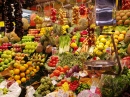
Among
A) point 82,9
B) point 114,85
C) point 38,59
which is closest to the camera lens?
point 114,85

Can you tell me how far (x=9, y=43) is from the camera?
6.14 meters

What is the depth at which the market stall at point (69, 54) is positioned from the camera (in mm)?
2883

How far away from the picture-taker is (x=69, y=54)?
489 cm

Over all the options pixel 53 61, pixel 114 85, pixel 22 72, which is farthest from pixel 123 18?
pixel 114 85

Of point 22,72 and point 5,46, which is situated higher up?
point 5,46

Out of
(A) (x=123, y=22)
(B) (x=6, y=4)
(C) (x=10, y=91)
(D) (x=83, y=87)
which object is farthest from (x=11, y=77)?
(A) (x=123, y=22)

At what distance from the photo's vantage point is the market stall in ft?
9.46

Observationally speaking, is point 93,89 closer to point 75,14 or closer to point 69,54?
point 69,54

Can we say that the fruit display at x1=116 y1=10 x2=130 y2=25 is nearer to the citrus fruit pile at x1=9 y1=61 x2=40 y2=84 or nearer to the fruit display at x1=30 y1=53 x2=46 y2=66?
the fruit display at x1=30 y1=53 x2=46 y2=66

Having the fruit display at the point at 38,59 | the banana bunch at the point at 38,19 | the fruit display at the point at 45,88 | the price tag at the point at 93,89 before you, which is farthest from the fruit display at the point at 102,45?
the banana bunch at the point at 38,19

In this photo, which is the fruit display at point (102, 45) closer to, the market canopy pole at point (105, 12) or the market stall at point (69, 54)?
the market stall at point (69, 54)

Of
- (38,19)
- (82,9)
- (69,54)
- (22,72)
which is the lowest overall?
(22,72)

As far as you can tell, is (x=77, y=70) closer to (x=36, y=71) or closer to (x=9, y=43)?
(x=36, y=71)

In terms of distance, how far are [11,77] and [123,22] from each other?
8.91 feet
